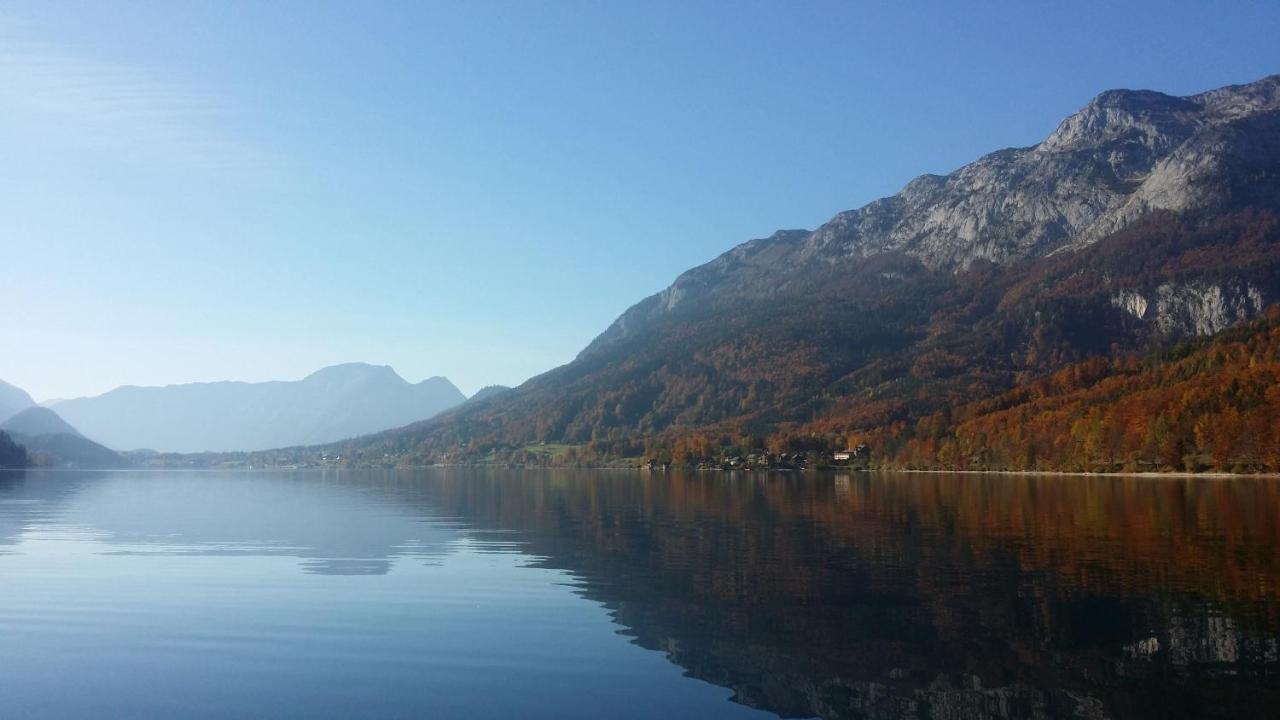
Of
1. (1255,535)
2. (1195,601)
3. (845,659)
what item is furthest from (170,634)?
(1255,535)

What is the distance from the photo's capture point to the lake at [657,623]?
64.2 feet

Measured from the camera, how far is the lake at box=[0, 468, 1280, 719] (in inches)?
770

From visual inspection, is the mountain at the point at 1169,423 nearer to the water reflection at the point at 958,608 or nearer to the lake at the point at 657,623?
the water reflection at the point at 958,608

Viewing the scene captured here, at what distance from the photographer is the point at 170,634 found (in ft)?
88.5

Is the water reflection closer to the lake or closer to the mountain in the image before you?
the lake

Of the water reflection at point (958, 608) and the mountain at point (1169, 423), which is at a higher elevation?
the mountain at point (1169, 423)

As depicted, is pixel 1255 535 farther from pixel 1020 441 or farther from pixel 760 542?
pixel 1020 441

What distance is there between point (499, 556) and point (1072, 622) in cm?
2836

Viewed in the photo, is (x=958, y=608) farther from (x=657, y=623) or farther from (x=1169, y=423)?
(x=1169, y=423)

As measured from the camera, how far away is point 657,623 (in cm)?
2711

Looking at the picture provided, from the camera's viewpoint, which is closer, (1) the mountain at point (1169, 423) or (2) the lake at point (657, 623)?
(2) the lake at point (657, 623)

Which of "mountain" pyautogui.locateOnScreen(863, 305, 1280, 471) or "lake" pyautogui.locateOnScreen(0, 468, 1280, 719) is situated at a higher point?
"mountain" pyautogui.locateOnScreen(863, 305, 1280, 471)

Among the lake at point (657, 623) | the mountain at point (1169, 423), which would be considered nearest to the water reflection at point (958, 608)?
the lake at point (657, 623)

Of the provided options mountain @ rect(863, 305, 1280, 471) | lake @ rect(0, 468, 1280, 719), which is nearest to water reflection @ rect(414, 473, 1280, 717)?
lake @ rect(0, 468, 1280, 719)
